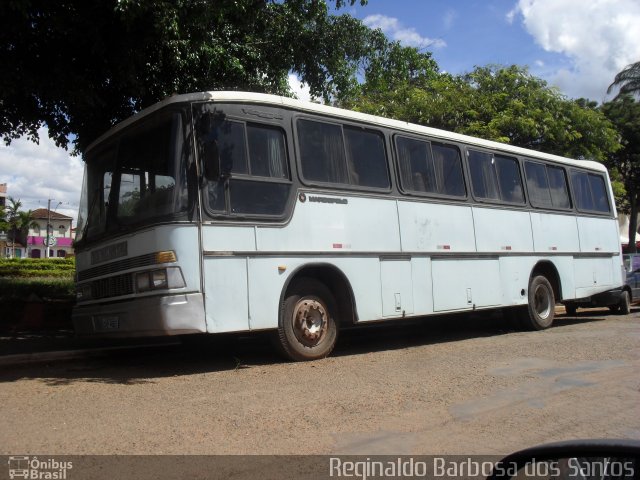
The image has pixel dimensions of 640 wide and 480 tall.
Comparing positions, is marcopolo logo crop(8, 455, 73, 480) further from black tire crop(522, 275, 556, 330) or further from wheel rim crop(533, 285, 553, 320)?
wheel rim crop(533, 285, 553, 320)

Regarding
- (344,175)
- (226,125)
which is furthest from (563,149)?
(226,125)

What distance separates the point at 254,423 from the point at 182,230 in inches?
95.5

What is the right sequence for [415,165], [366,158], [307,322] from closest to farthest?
[307,322], [366,158], [415,165]

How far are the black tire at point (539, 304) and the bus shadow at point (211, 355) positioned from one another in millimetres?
433

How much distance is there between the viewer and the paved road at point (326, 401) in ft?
14.4

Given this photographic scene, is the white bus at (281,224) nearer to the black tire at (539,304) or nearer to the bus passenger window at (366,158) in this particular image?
the bus passenger window at (366,158)

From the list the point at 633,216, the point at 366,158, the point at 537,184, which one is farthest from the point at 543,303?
the point at 633,216

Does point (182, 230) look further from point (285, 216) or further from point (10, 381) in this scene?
point (10, 381)

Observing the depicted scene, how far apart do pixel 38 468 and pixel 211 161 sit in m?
3.68

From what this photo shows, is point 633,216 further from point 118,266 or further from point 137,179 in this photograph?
point 118,266

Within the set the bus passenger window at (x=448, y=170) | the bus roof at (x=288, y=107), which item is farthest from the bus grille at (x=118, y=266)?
the bus passenger window at (x=448, y=170)

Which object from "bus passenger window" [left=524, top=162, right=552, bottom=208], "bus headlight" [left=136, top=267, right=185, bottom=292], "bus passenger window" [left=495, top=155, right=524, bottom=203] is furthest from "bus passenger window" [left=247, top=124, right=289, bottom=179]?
"bus passenger window" [left=524, top=162, right=552, bottom=208]

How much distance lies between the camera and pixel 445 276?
362 inches

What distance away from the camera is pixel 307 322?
24.3 ft
